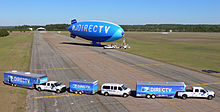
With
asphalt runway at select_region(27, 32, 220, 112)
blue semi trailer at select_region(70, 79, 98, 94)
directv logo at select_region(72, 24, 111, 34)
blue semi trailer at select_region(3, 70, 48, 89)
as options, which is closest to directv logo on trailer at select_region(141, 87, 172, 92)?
asphalt runway at select_region(27, 32, 220, 112)

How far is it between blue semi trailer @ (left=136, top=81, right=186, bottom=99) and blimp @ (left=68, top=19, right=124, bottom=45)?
5184 centimetres

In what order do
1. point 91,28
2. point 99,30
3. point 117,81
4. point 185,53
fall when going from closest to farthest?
point 117,81 → point 185,53 → point 99,30 → point 91,28

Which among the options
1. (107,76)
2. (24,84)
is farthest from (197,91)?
(24,84)

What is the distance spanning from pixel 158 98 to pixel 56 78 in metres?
19.0

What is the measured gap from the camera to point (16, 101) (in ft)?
85.6

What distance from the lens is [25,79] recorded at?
31.2 m

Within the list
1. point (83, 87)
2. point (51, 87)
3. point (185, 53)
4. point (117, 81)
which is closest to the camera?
point (83, 87)

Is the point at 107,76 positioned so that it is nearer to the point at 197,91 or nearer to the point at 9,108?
the point at 197,91

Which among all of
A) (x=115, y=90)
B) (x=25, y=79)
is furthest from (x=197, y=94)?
(x=25, y=79)

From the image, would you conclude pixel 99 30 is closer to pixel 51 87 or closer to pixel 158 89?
pixel 51 87

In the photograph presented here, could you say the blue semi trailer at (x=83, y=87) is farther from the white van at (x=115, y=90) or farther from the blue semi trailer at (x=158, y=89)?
the blue semi trailer at (x=158, y=89)

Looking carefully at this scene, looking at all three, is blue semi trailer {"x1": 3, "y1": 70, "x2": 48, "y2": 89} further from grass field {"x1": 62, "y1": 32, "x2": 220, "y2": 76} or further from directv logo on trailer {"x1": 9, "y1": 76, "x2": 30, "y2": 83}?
grass field {"x1": 62, "y1": 32, "x2": 220, "y2": 76}

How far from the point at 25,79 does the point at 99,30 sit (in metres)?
51.2

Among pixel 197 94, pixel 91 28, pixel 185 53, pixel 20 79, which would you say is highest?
pixel 91 28
